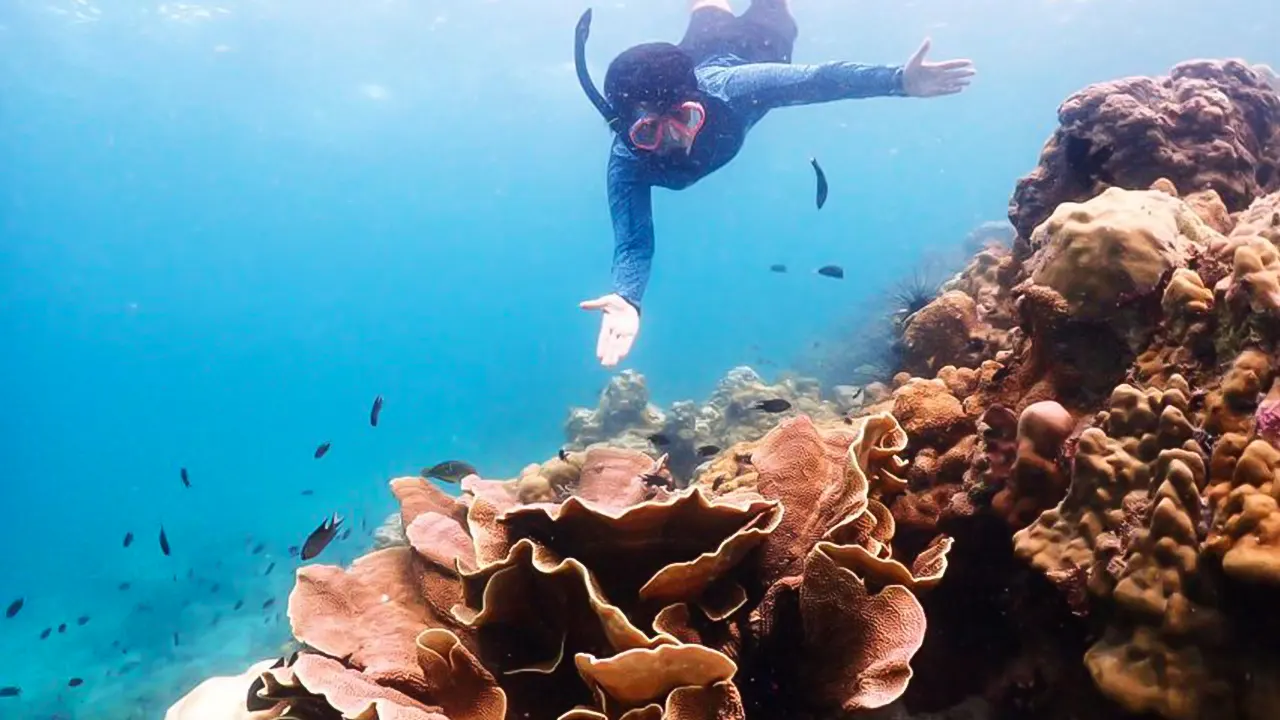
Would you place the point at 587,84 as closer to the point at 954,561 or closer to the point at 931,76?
the point at 931,76

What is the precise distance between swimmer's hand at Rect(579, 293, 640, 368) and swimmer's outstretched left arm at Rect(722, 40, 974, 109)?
9.60ft

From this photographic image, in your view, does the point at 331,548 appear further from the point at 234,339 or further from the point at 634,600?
the point at 234,339

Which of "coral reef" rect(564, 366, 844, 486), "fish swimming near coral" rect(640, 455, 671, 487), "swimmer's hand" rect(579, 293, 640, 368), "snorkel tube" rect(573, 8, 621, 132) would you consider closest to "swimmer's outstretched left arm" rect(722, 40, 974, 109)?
"snorkel tube" rect(573, 8, 621, 132)

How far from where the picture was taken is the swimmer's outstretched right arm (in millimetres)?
5152

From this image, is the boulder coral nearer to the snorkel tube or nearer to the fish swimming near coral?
the fish swimming near coral

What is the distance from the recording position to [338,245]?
333ft

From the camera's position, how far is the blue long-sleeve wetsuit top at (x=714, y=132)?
21.5 feet

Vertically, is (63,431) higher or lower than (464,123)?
lower

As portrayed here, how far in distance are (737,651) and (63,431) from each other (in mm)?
148142

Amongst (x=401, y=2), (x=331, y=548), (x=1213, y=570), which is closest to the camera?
(x=1213, y=570)

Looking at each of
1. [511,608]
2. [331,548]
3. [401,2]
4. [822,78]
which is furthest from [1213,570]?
[401,2]

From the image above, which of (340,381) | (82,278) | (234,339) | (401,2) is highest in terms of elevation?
(401,2)

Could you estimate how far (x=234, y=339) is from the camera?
114 meters

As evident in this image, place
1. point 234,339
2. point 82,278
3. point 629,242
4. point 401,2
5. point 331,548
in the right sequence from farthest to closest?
point 234,339 < point 82,278 < point 401,2 < point 331,548 < point 629,242
